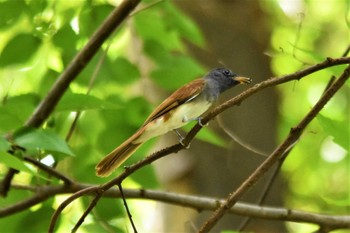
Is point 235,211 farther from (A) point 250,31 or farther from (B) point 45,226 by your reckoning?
(A) point 250,31

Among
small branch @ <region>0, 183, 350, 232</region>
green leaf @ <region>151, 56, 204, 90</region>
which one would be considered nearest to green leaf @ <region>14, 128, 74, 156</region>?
small branch @ <region>0, 183, 350, 232</region>

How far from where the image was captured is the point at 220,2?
3.68 meters

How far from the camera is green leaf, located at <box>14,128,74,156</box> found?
4.95 ft

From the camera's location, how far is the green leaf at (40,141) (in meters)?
1.51

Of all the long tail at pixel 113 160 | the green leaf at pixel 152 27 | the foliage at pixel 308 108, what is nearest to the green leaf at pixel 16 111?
the long tail at pixel 113 160

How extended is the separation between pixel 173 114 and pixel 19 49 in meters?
0.61

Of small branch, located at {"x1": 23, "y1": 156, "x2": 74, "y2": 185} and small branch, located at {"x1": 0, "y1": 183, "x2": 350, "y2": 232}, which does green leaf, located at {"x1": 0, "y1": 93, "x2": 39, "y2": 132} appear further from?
small branch, located at {"x1": 0, "y1": 183, "x2": 350, "y2": 232}

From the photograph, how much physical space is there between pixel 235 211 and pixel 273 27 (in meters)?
1.99

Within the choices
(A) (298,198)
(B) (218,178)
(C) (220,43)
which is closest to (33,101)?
(B) (218,178)

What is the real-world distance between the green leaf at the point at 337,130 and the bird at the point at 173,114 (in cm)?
30

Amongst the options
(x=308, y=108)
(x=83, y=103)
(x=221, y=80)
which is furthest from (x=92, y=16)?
(x=308, y=108)

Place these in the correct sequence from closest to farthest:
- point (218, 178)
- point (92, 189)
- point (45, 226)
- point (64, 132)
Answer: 1. point (92, 189)
2. point (45, 226)
3. point (64, 132)
4. point (218, 178)

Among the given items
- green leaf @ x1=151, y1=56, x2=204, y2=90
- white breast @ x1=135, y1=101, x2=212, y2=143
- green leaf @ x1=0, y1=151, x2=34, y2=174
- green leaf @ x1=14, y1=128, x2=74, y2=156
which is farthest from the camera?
green leaf @ x1=151, y1=56, x2=204, y2=90

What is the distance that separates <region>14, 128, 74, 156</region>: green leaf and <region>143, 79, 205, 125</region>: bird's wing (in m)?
0.31
